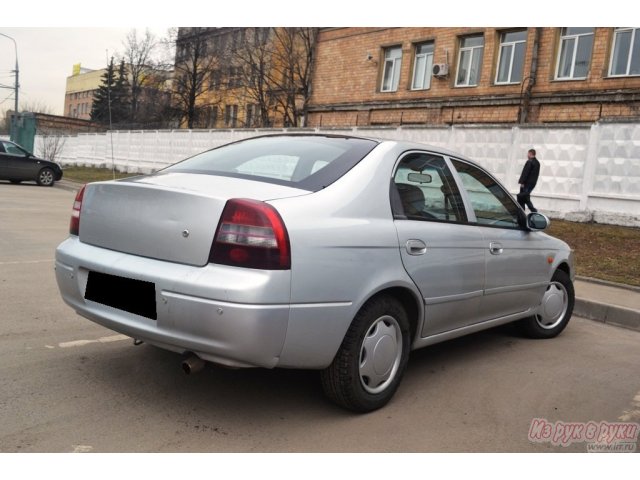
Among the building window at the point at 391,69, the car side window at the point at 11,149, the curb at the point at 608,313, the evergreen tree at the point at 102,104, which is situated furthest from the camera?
the evergreen tree at the point at 102,104

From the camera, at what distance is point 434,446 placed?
2955 millimetres

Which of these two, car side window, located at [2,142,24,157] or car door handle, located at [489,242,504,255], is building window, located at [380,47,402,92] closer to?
car side window, located at [2,142,24,157]

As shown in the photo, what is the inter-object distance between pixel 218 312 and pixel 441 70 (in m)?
21.9

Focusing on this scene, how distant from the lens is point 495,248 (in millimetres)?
4199

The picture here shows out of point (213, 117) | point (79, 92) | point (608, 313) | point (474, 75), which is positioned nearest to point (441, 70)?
point (474, 75)

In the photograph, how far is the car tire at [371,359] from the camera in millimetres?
3104

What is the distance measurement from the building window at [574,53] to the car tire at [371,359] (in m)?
18.8

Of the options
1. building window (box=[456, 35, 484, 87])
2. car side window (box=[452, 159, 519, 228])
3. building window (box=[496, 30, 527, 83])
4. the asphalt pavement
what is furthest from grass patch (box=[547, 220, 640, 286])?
building window (box=[456, 35, 484, 87])

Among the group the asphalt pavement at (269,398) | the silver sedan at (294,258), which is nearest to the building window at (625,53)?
the asphalt pavement at (269,398)

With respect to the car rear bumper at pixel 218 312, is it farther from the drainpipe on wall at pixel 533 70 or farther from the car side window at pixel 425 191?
the drainpipe on wall at pixel 533 70

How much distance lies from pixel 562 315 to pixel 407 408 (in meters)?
2.59

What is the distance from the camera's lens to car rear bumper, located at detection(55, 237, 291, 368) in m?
2.68

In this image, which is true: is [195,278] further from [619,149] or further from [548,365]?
[619,149]

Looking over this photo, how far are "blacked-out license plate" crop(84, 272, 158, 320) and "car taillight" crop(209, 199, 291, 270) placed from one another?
0.40 metres
